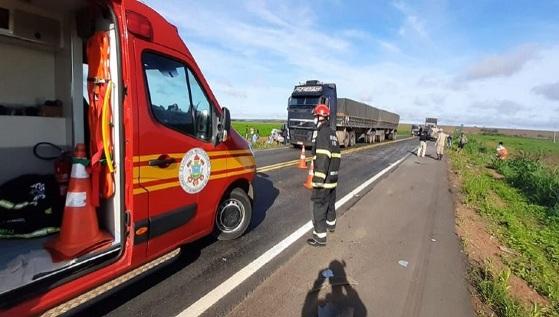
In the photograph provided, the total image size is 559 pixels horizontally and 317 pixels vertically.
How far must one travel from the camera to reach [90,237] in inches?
127

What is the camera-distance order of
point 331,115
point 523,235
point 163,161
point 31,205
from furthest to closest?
point 331,115, point 523,235, point 31,205, point 163,161

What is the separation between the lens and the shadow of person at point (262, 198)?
6198mm

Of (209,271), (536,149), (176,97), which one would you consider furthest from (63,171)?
(536,149)

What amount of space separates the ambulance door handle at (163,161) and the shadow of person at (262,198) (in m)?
2.51

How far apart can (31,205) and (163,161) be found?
181 cm

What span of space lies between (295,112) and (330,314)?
1782 cm

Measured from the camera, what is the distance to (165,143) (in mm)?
3365

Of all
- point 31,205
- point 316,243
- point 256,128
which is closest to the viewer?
point 31,205

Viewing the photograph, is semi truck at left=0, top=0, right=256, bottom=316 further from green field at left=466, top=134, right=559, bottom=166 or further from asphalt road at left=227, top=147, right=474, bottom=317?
green field at left=466, top=134, right=559, bottom=166

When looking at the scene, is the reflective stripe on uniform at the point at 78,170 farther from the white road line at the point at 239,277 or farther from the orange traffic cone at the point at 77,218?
the white road line at the point at 239,277

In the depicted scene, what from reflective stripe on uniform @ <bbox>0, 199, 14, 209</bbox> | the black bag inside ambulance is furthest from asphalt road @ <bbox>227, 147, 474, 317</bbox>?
reflective stripe on uniform @ <bbox>0, 199, 14, 209</bbox>

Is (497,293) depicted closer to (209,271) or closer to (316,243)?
(316,243)

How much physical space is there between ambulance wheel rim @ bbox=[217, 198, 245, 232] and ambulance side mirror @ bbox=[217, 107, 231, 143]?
963 millimetres

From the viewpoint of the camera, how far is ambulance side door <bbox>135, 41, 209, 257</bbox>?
3.20 metres
